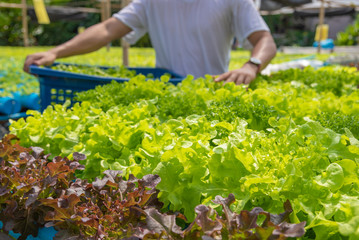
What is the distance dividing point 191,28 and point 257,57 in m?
0.80

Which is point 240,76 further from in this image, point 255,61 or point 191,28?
point 191,28

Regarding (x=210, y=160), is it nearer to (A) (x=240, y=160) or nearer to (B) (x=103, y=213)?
(A) (x=240, y=160)

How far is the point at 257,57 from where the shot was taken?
2.88m

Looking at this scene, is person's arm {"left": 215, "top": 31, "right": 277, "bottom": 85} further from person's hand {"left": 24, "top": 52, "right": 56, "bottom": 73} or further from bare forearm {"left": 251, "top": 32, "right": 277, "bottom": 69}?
person's hand {"left": 24, "top": 52, "right": 56, "bottom": 73}

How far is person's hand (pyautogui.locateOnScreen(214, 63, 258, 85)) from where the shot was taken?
2.41 meters

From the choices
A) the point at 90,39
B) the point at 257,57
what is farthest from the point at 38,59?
the point at 257,57

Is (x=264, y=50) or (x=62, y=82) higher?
(x=264, y=50)

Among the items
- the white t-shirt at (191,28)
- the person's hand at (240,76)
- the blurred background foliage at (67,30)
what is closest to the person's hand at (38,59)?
the white t-shirt at (191,28)

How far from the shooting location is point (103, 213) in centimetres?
104

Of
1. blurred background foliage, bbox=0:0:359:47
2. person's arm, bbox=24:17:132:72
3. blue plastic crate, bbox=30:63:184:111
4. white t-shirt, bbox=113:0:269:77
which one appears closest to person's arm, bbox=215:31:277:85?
white t-shirt, bbox=113:0:269:77

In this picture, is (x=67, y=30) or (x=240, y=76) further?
(x=67, y=30)

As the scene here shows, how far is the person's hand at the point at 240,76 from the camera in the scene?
2.41 meters

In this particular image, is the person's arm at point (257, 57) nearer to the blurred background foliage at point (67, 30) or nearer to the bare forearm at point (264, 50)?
the bare forearm at point (264, 50)

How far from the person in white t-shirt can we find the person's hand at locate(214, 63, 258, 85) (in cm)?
43
